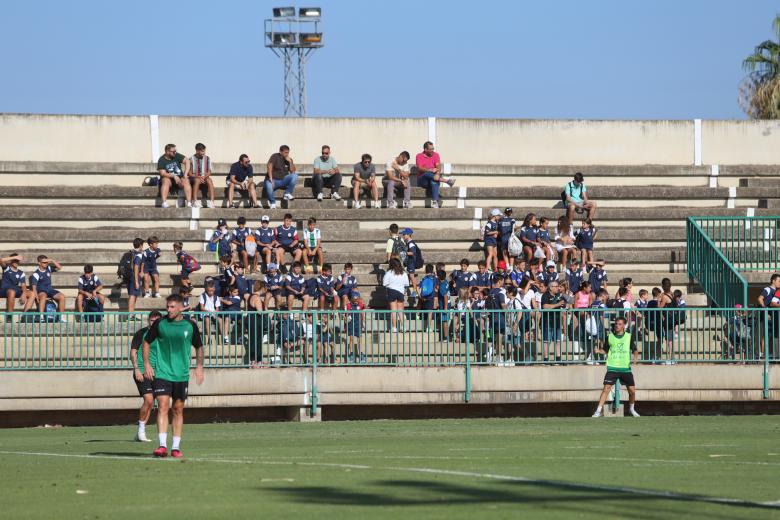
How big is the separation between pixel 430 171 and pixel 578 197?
340 cm

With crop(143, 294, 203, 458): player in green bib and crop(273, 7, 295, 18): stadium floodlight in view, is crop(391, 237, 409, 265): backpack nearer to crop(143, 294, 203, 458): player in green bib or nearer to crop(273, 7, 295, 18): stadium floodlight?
crop(143, 294, 203, 458): player in green bib

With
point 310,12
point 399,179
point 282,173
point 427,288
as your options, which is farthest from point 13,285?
A: point 310,12

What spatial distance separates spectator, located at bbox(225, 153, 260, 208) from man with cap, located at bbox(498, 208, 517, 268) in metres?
5.60

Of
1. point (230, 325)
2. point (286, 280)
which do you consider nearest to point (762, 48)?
point (286, 280)

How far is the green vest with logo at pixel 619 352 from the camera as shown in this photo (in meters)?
21.1

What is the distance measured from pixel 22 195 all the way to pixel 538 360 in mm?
13494

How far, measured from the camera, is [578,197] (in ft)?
97.4

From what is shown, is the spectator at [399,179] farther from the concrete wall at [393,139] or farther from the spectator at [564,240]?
the spectator at [564,240]

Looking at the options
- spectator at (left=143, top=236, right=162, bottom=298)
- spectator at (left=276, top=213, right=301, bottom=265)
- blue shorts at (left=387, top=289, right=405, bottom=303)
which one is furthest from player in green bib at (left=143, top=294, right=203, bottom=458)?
spectator at (left=276, top=213, right=301, bottom=265)

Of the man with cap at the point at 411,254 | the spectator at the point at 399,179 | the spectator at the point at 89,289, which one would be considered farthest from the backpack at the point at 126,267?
the spectator at the point at 399,179

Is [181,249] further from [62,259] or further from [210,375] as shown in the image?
[210,375]

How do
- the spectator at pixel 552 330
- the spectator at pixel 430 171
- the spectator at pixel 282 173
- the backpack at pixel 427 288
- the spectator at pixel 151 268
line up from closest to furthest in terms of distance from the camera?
the spectator at pixel 552 330, the backpack at pixel 427 288, the spectator at pixel 151 268, the spectator at pixel 282 173, the spectator at pixel 430 171

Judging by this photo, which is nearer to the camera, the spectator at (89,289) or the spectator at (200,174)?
the spectator at (89,289)

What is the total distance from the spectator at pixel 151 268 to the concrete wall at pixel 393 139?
7.26 metres
